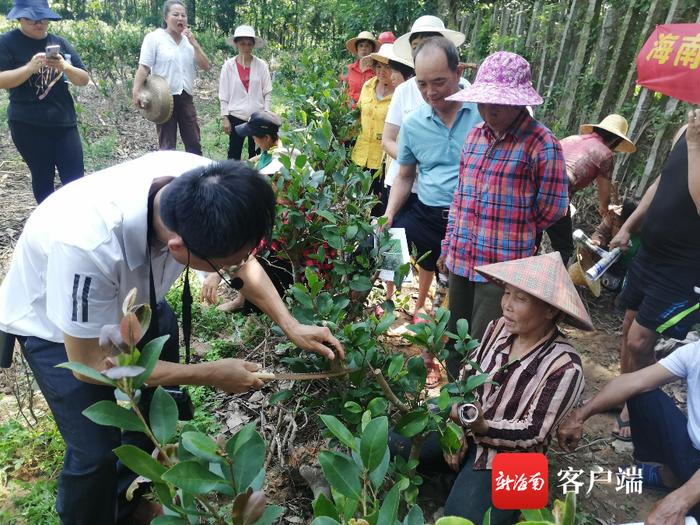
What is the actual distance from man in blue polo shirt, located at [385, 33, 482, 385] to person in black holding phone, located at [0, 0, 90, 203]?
2519mm

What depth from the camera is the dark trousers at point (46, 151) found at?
3775 mm

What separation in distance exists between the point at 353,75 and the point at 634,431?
423 centimetres

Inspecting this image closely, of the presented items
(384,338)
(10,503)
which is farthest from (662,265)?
(10,503)

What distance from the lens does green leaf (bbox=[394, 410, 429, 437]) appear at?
4.75ft

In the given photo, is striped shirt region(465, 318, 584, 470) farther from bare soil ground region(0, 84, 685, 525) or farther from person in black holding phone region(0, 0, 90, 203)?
person in black holding phone region(0, 0, 90, 203)

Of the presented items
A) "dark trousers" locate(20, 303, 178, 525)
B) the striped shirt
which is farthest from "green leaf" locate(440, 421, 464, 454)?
"dark trousers" locate(20, 303, 178, 525)

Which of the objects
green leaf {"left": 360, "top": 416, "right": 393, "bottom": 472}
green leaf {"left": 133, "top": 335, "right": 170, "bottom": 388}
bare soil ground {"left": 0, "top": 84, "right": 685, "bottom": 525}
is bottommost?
bare soil ground {"left": 0, "top": 84, "right": 685, "bottom": 525}

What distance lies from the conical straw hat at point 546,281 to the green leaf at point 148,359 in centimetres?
130

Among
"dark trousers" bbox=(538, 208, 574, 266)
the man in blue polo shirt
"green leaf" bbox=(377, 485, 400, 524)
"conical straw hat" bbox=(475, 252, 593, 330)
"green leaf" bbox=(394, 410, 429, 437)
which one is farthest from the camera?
"dark trousers" bbox=(538, 208, 574, 266)

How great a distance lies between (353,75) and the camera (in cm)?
534

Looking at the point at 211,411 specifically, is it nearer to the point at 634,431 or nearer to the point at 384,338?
the point at 384,338

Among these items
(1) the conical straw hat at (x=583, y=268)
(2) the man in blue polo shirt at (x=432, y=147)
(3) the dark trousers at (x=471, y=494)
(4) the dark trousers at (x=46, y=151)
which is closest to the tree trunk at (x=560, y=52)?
(1) the conical straw hat at (x=583, y=268)

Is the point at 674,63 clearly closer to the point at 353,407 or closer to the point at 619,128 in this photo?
the point at 619,128

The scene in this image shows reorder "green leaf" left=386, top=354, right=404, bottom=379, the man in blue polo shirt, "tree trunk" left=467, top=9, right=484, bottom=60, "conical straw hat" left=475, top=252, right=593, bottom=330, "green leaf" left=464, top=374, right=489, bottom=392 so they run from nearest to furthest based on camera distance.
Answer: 1. "green leaf" left=464, top=374, right=489, bottom=392
2. "green leaf" left=386, top=354, right=404, bottom=379
3. "conical straw hat" left=475, top=252, right=593, bottom=330
4. the man in blue polo shirt
5. "tree trunk" left=467, top=9, right=484, bottom=60
